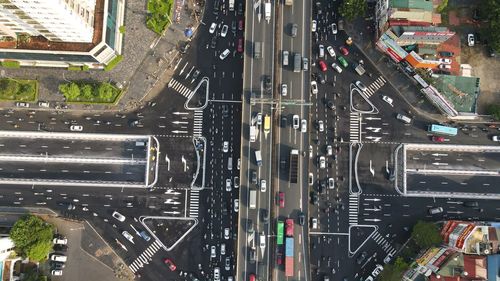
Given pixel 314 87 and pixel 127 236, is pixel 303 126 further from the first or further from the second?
pixel 127 236

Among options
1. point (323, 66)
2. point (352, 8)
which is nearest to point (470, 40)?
point (352, 8)

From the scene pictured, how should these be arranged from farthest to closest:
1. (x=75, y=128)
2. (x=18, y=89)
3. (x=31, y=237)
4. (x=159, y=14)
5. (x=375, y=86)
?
(x=159, y=14) < (x=375, y=86) < (x=75, y=128) < (x=18, y=89) < (x=31, y=237)

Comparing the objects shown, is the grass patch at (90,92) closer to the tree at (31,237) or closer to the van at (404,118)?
the tree at (31,237)

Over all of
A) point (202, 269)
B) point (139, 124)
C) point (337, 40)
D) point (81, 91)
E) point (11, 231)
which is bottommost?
point (202, 269)

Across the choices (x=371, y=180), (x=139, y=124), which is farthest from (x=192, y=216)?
(x=371, y=180)

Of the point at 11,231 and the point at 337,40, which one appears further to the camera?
the point at 337,40

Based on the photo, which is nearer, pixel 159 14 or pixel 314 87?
pixel 314 87

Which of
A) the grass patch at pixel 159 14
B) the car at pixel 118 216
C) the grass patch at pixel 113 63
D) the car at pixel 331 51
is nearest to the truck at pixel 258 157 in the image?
the car at pixel 331 51

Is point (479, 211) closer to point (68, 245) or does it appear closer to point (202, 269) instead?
point (202, 269)
